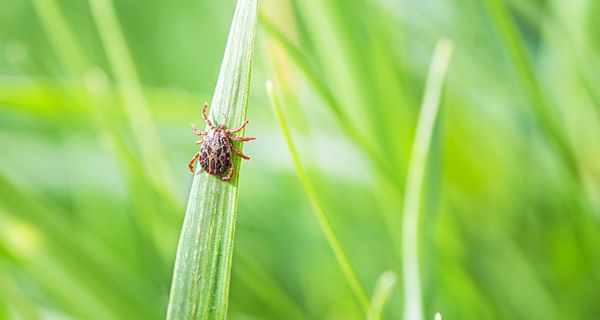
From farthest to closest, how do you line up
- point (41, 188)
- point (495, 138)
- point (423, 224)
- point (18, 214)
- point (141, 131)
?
point (41, 188), point (495, 138), point (141, 131), point (18, 214), point (423, 224)

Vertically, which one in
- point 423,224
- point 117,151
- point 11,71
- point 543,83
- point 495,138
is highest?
point 11,71

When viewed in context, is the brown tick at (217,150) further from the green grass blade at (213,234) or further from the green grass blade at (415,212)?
the green grass blade at (415,212)

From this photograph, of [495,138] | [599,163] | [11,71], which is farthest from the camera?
[11,71]

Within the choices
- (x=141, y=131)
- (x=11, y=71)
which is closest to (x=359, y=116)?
(x=141, y=131)

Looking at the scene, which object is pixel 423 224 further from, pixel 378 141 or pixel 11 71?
pixel 11 71

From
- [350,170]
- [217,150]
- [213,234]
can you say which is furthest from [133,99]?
[213,234]

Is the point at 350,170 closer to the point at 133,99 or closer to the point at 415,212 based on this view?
the point at 133,99

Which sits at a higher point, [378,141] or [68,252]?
[378,141]
